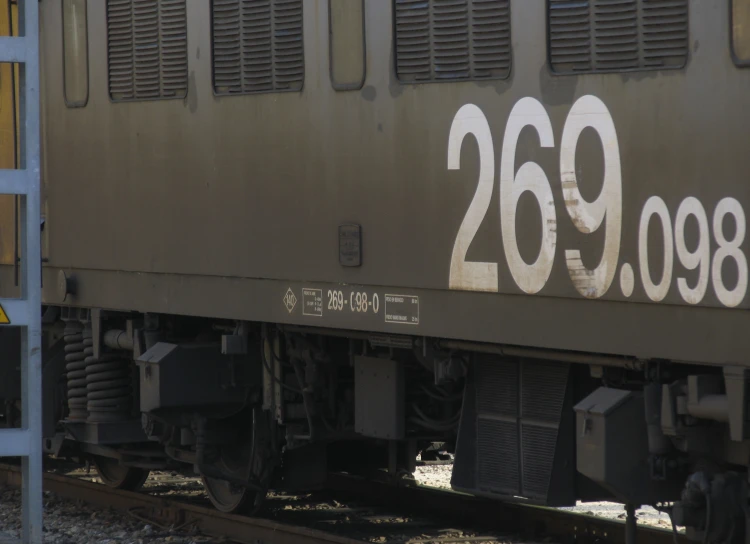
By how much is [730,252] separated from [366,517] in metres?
4.61

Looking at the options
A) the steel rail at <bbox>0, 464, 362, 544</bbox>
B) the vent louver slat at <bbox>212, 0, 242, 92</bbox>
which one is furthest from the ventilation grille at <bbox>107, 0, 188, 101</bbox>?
the steel rail at <bbox>0, 464, 362, 544</bbox>

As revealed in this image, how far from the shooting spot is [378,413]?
765 cm

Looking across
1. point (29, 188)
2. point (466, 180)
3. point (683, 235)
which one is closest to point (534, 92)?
point (466, 180)

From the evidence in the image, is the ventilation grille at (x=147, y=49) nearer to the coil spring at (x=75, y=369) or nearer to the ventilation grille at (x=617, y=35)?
the coil spring at (x=75, y=369)

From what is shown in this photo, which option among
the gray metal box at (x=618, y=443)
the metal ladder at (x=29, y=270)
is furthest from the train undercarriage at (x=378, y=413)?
the metal ladder at (x=29, y=270)

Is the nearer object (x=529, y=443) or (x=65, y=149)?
(x=529, y=443)

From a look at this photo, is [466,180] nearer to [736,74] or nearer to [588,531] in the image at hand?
[736,74]

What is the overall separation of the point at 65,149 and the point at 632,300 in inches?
195

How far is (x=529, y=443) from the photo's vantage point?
6781mm

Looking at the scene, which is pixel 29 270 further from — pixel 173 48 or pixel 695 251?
pixel 695 251

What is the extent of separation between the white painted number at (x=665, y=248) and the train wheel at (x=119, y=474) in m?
5.75

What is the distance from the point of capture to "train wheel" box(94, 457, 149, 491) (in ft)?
34.5

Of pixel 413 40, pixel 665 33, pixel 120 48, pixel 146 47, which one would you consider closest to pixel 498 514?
pixel 413 40

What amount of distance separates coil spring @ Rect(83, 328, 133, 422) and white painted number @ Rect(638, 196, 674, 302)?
491 centimetres
